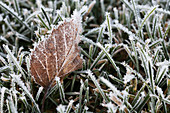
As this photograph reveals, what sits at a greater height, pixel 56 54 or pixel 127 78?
pixel 56 54

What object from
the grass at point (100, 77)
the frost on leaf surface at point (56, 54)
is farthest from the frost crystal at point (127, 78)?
the frost on leaf surface at point (56, 54)

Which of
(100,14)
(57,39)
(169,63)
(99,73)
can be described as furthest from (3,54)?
(169,63)

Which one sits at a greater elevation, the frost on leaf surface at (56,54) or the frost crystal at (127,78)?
the frost on leaf surface at (56,54)

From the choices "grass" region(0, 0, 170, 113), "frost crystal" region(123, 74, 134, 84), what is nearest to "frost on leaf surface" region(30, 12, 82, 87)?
"grass" region(0, 0, 170, 113)

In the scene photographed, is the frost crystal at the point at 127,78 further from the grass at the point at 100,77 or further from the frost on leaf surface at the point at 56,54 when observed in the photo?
the frost on leaf surface at the point at 56,54

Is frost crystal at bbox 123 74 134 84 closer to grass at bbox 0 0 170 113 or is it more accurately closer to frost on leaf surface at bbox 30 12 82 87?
grass at bbox 0 0 170 113

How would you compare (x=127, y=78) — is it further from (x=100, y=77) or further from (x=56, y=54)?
(x=56, y=54)

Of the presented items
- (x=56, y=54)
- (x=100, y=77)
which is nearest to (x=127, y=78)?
(x=100, y=77)

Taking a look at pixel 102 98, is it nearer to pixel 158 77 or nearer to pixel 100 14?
pixel 158 77
